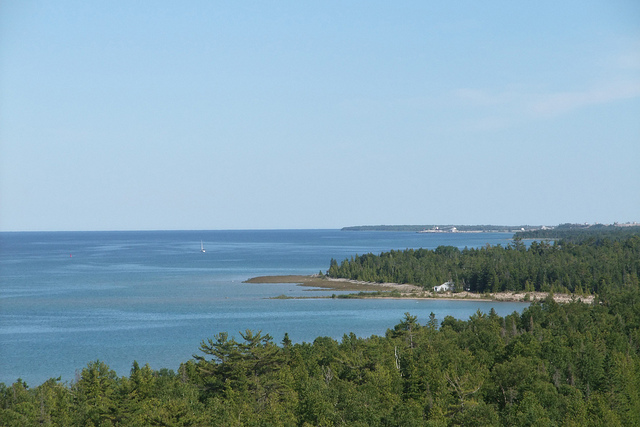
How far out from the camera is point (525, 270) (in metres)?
116

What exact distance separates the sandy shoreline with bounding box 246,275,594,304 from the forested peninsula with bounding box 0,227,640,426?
152ft

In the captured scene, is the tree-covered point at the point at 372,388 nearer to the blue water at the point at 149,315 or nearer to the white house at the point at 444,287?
the blue water at the point at 149,315

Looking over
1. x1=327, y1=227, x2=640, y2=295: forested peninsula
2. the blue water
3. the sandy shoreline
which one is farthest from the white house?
the blue water

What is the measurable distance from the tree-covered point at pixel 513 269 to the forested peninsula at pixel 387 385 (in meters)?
53.3

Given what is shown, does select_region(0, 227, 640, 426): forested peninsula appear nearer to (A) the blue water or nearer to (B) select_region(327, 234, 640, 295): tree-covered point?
(A) the blue water

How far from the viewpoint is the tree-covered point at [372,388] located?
31719 mm

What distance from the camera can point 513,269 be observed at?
116 m

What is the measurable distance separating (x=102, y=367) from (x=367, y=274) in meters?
95.9

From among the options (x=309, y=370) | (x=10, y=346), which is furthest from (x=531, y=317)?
(x=10, y=346)

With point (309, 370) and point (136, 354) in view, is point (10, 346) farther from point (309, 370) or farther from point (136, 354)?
point (309, 370)

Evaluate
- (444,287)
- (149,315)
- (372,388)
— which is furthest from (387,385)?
(444,287)

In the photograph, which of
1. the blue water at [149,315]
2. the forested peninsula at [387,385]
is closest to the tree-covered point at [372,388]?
the forested peninsula at [387,385]

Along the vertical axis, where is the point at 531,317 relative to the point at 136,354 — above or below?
above

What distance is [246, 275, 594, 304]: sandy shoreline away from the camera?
105062 millimetres
